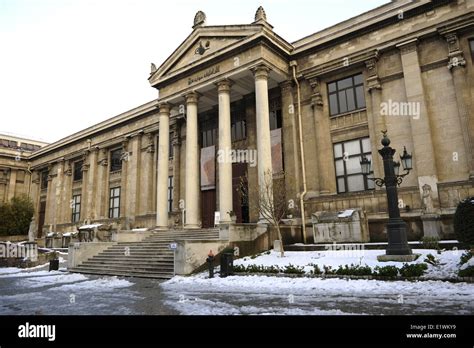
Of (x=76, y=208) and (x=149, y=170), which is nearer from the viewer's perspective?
(x=149, y=170)

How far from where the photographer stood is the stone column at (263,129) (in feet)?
60.5

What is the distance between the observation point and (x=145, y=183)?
30141 mm

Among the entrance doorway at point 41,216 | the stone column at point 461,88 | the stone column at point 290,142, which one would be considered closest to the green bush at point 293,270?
the stone column at point 290,142

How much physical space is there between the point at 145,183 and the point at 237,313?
24495 mm

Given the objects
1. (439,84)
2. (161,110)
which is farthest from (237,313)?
(161,110)

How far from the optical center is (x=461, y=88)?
52.8ft

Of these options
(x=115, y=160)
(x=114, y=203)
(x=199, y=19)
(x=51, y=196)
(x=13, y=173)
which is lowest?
(x=114, y=203)

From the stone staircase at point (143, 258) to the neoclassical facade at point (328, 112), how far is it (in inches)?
55.8

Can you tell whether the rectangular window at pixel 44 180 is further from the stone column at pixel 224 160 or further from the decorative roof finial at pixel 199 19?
the stone column at pixel 224 160

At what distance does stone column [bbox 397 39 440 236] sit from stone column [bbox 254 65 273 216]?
7421 mm

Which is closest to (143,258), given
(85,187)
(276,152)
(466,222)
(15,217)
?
(276,152)

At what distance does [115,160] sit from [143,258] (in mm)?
18969

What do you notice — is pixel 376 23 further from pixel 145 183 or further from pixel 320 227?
pixel 145 183

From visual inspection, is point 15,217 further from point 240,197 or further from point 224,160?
point 224,160
